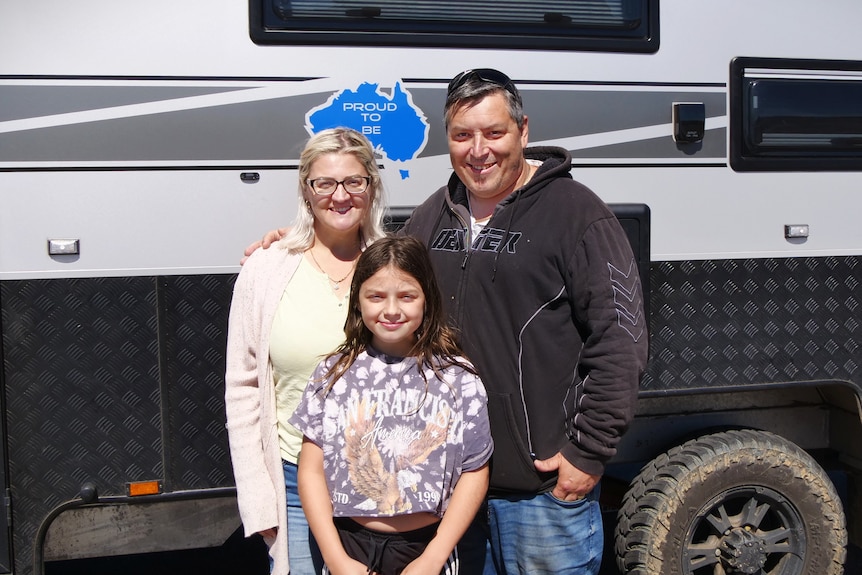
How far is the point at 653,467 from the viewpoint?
3201 mm

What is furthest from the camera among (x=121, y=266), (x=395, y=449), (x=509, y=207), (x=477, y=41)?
(x=477, y=41)

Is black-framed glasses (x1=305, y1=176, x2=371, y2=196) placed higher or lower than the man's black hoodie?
higher

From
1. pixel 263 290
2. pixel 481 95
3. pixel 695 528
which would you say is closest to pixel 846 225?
pixel 695 528

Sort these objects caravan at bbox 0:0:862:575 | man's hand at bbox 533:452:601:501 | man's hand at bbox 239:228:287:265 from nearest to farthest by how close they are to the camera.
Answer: man's hand at bbox 533:452:601:501
man's hand at bbox 239:228:287:265
caravan at bbox 0:0:862:575

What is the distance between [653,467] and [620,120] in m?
1.34

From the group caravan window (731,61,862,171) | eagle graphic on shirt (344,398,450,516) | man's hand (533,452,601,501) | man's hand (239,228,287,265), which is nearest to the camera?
eagle graphic on shirt (344,398,450,516)

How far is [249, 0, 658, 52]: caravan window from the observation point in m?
2.78

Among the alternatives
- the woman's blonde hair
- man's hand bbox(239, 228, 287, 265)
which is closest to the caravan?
man's hand bbox(239, 228, 287, 265)

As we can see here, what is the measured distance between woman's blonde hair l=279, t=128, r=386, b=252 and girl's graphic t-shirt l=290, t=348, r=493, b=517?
44 centimetres

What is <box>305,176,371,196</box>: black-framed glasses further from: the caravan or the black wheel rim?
the black wheel rim

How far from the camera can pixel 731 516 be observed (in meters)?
3.28

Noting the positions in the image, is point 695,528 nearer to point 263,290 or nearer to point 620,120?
point 620,120

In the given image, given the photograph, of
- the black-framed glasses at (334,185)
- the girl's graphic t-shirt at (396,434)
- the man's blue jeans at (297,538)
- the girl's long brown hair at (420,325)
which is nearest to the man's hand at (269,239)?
the black-framed glasses at (334,185)

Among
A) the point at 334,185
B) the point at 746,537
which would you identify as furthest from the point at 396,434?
the point at 746,537
